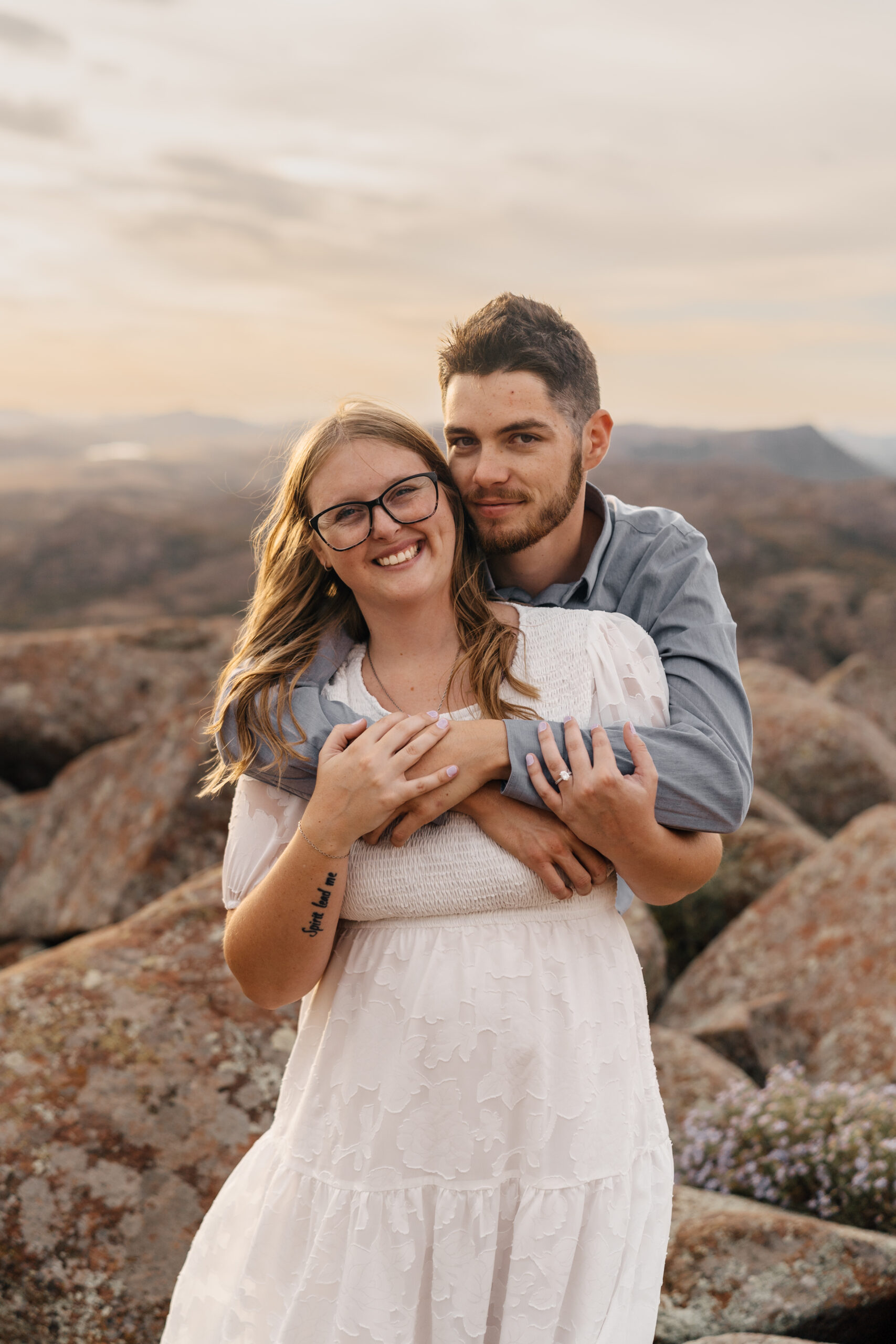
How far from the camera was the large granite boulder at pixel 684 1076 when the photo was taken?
4137 millimetres

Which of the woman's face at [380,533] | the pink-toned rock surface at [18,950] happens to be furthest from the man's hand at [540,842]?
the pink-toned rock surface at [18,950]

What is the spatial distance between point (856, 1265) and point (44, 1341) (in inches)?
85.1

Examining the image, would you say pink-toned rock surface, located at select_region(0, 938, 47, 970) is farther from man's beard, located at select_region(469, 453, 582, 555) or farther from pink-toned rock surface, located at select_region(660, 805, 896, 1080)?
man's beard, located at select_region(469, 453, 582, 555)

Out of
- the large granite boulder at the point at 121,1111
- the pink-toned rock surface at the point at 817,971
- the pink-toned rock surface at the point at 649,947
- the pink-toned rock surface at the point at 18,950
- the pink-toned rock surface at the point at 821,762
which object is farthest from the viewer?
the pink-toned rock surface at the point at 821,762

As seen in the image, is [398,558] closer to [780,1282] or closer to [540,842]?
[540,842]

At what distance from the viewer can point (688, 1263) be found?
3080mm

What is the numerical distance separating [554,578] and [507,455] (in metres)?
0.33

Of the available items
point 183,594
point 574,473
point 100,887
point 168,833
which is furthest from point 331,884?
point 183,594

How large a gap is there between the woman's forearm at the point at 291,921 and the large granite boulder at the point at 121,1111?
3.91 feet

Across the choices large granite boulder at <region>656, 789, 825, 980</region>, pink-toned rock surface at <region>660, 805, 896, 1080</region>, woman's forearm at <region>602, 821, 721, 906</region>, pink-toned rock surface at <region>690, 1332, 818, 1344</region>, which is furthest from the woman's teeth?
large granite boulder at <region>656, 789, 825, 980</region>

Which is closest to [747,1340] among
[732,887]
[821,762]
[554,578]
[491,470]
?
[554,578]

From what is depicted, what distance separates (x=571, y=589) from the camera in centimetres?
252

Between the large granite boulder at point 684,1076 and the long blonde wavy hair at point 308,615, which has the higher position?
the long blonde wavy hair at point 308,615

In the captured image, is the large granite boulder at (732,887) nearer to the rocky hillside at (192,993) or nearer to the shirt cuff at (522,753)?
the rocky hillside at (192,993)
